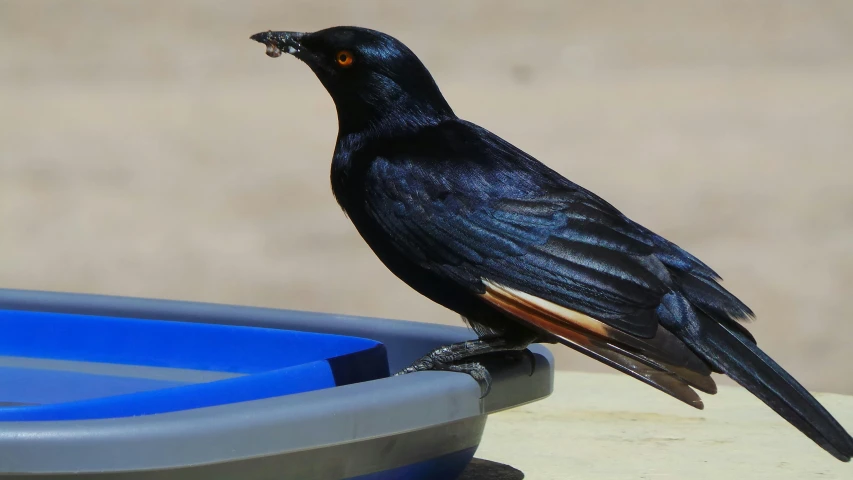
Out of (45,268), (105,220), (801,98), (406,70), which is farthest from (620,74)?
(406,70)

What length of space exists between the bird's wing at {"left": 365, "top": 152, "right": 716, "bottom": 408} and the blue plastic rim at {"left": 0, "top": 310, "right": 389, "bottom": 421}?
28cm

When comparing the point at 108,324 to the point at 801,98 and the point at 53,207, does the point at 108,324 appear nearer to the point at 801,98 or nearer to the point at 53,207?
the point at 53,207

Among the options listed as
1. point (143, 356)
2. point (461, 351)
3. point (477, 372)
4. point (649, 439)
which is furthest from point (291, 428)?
point (649, 439)

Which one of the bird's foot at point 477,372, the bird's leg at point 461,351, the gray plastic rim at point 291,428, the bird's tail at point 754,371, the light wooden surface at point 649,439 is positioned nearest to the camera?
the gray plastic rim at point 291,428

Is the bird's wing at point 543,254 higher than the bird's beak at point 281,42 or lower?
lower

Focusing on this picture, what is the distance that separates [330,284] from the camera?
7.95 meters

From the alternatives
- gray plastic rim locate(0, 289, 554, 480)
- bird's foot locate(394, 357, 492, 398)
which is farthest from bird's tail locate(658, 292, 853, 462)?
bird's foot locate(394, 357, 492, 398)

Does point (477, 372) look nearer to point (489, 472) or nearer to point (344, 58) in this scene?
point (489, 472)

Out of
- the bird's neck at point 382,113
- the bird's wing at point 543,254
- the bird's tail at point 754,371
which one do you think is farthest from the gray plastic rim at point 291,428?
the bird's neck at point 382,113

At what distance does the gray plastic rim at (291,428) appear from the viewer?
1.84 m

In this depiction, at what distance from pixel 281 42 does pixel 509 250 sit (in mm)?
863

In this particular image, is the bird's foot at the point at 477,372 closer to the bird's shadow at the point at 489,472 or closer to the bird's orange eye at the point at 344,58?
the bird's shadow at the point at 489,472

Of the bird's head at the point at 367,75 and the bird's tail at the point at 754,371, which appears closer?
the bird's tail at the point at 754,371

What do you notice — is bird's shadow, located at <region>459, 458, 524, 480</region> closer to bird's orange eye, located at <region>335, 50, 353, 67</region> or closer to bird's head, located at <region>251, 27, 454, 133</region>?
bird's head, located at <region>251, 27, 454, 133</region>
